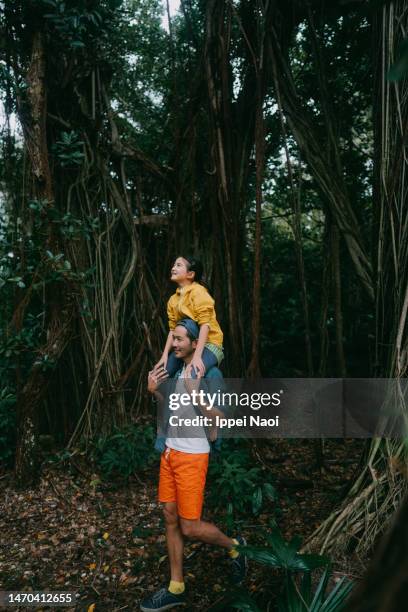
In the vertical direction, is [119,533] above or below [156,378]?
below

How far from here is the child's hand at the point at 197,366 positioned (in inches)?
85.5

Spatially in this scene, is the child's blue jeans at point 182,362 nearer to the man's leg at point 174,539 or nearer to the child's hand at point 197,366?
the child's hand at point 197,366

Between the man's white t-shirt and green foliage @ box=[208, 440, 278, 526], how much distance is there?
737mm

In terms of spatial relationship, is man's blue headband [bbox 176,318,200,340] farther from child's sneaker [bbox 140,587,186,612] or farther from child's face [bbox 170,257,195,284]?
child's sneaker [bbox 140,587,186,612]

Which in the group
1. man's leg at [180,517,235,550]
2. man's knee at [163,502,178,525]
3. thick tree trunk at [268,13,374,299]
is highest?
thick tree trunk at [268,13,374,299]

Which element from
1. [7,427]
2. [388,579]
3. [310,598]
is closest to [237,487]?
[310,598]

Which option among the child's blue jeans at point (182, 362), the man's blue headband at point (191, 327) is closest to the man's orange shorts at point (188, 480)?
the child's blue jeans at point (182, 362)

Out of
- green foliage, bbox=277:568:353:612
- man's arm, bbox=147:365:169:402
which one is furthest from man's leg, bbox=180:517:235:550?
man's arm, bbox=147:365:169:402

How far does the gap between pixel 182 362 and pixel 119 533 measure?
1131mm

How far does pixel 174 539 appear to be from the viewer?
6.88 feet

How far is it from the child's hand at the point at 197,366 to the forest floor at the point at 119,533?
0.78 metres

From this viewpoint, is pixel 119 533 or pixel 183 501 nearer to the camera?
pixel 183 501

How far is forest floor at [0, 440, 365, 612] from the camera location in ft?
7.41

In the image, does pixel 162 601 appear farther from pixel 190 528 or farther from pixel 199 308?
pixel 199 308
